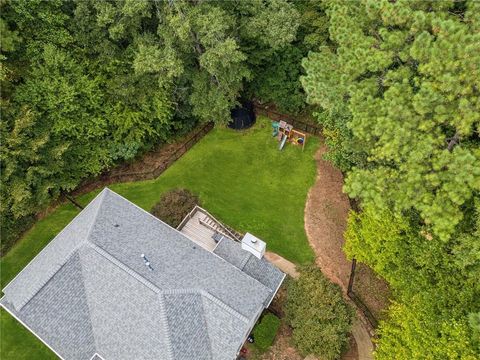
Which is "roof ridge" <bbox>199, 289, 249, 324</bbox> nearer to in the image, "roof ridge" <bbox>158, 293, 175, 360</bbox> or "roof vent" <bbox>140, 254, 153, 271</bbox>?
"roof ridge" <bbox>158, 293, 175, 360</bbox>

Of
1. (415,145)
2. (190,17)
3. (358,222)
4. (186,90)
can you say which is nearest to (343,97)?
(415,145)

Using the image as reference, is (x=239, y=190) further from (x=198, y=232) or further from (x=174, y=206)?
(x=198, y=232)

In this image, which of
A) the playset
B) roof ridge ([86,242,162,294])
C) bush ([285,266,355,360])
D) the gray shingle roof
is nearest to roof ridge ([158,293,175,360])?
roof ridge ([86,242,162,294])

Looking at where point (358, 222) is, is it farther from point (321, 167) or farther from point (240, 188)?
point (240, 188)

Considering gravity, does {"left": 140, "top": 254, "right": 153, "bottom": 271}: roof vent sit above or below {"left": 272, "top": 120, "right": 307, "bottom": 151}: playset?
below

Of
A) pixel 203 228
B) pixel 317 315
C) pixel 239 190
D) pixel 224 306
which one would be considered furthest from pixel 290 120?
pixel 224 306

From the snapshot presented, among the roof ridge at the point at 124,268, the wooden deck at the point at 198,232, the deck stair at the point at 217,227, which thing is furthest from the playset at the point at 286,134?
the roof ridge at the point at 124,268
